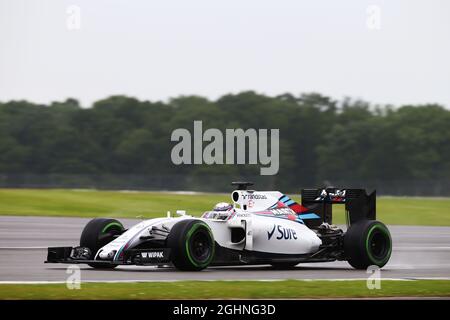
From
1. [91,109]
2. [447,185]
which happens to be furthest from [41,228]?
[91,109]

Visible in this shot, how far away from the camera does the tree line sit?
87250 mm

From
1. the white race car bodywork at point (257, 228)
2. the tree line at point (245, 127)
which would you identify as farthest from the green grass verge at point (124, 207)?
the tree line at point (245, 127)

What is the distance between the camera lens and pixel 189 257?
16.2 metres

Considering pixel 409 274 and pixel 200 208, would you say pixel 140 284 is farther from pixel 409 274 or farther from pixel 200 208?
pixel 200 208

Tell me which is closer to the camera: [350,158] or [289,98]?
[350,158]

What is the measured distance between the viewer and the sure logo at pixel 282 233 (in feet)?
58.0

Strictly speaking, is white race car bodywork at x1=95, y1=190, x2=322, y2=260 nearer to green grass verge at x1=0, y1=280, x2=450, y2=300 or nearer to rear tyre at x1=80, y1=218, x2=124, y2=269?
rear tyre at x1=80, y1=218, x2=124, y2=269

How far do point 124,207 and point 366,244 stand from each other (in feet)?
89.8

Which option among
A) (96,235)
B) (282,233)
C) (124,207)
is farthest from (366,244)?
(124,207)

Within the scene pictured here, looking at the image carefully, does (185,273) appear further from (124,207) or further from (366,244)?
(124,207)

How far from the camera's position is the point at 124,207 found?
146 feet

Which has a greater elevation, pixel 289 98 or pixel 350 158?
pixel 289 98

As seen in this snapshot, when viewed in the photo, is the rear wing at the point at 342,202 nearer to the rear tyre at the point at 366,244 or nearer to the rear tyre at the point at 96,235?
the rear tyre at the point at 366,244
